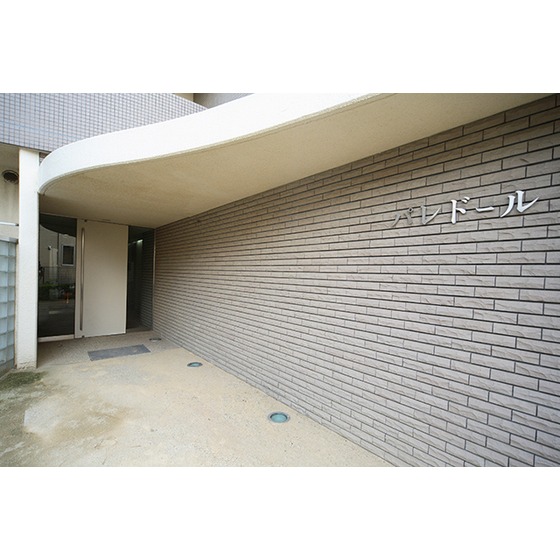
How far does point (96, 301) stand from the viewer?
25.7ft

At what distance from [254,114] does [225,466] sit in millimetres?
3224

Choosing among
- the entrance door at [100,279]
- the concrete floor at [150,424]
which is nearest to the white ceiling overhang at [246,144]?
the entrance door at [100,279]

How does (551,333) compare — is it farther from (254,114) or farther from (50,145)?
(50,145)

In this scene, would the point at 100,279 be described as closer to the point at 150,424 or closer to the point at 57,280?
the point at 150,424

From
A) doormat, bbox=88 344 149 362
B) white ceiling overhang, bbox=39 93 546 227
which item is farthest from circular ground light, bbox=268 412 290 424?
doormat, bbox=88 344 149 362

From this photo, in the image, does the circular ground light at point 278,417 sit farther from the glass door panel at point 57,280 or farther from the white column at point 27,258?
the glass door panel at point 57,280

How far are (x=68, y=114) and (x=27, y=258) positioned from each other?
9.11ft

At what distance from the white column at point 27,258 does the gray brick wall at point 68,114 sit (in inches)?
12.4

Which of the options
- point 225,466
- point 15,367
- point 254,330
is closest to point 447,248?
point 225,466

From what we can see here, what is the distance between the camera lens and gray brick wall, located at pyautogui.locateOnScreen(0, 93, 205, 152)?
15.9ft

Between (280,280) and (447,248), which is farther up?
(447,248)

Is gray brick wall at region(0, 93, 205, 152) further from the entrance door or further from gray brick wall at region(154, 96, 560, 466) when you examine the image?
gray brick wall at region(154, 96, 560, 466)

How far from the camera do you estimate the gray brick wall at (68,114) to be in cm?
486

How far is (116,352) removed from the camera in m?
6.27
